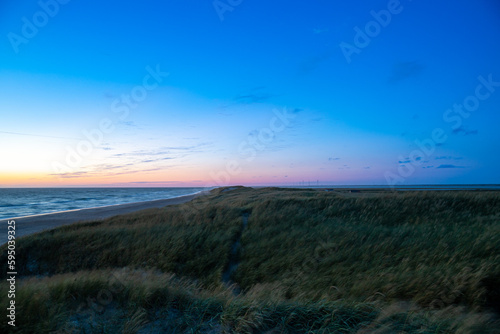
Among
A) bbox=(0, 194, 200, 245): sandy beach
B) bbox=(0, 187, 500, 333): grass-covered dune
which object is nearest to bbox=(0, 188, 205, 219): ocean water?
bbox=(0, 194, 200, 245): sandy beach

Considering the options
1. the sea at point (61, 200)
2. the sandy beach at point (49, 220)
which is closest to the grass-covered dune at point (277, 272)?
the sandy beach at point (49, 220)

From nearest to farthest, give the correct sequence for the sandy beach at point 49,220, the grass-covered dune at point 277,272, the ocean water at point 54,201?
the grass-covered dune at point 277,272 → the sandy beach at point 49,220 → the ocean water at point 54,201

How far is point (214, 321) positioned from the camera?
3.77m

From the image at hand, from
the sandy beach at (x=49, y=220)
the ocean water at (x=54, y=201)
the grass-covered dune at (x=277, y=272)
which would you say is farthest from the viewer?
the ocean water at (x=54, y=201)

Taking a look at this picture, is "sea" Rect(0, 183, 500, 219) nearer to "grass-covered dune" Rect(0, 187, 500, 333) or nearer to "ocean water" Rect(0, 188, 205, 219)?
"ocean water" Rect(0, 188, 205, 219)

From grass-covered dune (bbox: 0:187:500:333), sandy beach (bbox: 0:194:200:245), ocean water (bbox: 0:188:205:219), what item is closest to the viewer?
grass-covered dune (bbox: 0:187:500:333)

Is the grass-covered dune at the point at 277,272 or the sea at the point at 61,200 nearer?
the grass-covered dune at the point at 277,272

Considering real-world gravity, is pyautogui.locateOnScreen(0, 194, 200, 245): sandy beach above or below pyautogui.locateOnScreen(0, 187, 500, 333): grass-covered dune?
below

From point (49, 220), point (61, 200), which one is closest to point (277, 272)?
point (49, 220)

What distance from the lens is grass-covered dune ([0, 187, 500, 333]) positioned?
3.65 m

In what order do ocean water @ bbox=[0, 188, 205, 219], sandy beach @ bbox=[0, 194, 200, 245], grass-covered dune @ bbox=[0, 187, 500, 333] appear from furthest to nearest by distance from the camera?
1. ocean water @ bbox=[0, 188, 205, 219]
2. sandy beach @ bbox=[0, 194, 200, 245]
3. grass-covered dune @ bbox=[0, 187, 500, 333]

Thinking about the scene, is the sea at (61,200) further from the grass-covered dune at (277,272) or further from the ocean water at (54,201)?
the grass-covered dune at (277,272)

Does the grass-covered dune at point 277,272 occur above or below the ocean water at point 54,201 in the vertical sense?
above

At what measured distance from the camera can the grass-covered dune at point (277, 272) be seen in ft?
12.0
